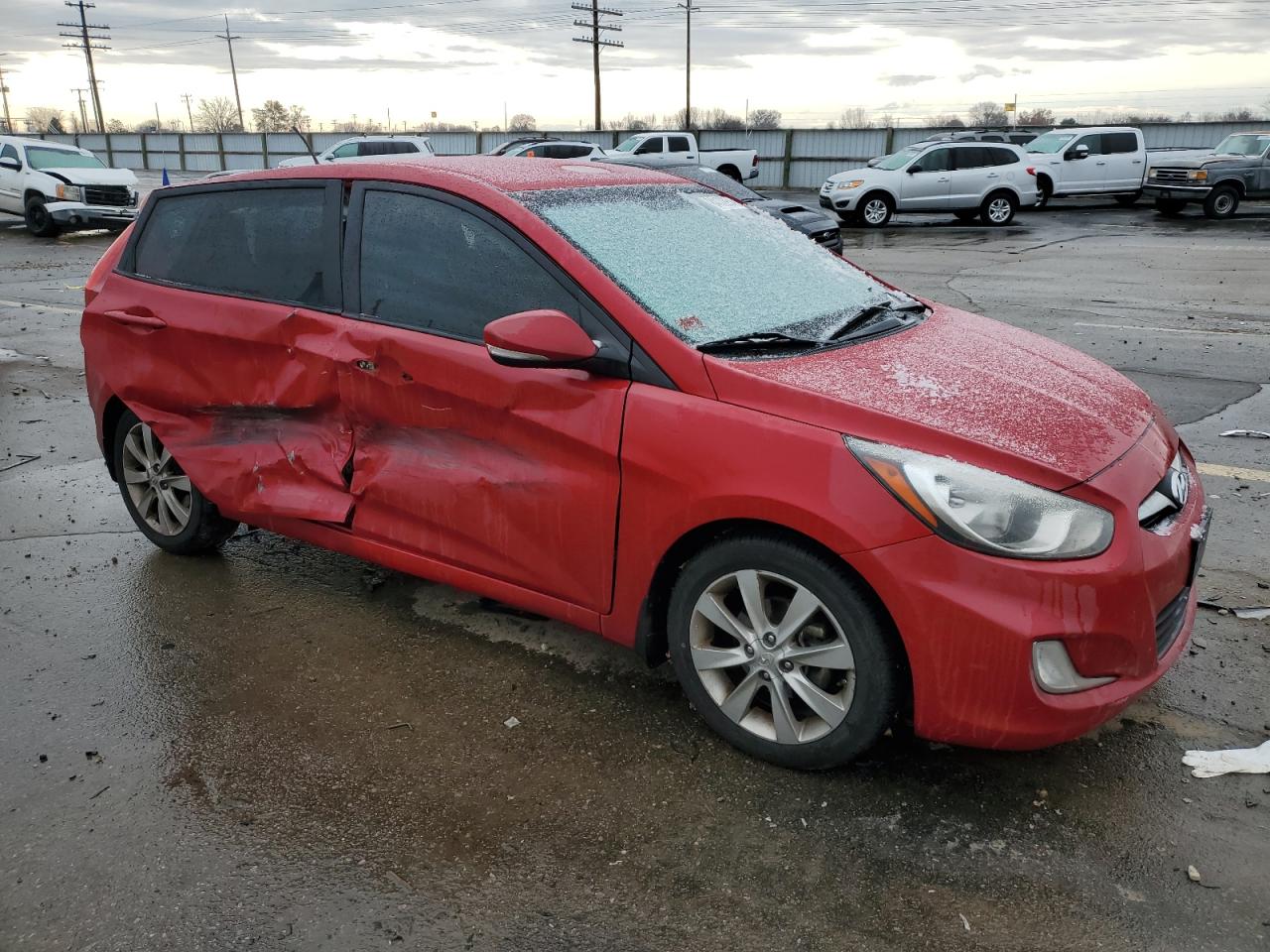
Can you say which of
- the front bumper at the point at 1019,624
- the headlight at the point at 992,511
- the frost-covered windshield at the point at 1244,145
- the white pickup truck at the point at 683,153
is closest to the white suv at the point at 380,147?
the white pickup truck at the point at 683,153

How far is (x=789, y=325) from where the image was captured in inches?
133

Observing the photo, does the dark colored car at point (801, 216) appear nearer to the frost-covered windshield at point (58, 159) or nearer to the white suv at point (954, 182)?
the white suv at point (954, 182)

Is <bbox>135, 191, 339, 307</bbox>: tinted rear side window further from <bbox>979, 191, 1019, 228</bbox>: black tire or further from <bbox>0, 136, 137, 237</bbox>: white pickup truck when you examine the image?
<bbox>979, 191, 1019, 228</bbox>: black tire

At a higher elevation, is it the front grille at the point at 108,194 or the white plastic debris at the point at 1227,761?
the front grille at the point at 108,194

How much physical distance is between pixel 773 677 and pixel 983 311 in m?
8.78

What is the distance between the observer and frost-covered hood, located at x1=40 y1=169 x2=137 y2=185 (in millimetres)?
20672

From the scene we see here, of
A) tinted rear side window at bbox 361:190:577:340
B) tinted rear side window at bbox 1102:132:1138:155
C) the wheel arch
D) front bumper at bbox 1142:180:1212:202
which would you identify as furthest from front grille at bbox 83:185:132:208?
tinted rear side window at bbox 1102:132:1138:155

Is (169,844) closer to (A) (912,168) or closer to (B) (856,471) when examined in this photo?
(B) (856,471)

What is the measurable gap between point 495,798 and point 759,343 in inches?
61.8

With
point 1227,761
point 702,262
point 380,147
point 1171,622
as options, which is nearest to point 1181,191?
point 380,147

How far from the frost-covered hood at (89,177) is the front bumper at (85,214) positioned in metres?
0.46

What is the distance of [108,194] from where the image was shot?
21031 millimetres

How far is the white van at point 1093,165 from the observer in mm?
24656

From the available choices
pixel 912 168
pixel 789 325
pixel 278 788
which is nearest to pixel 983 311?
pixel 789 325
